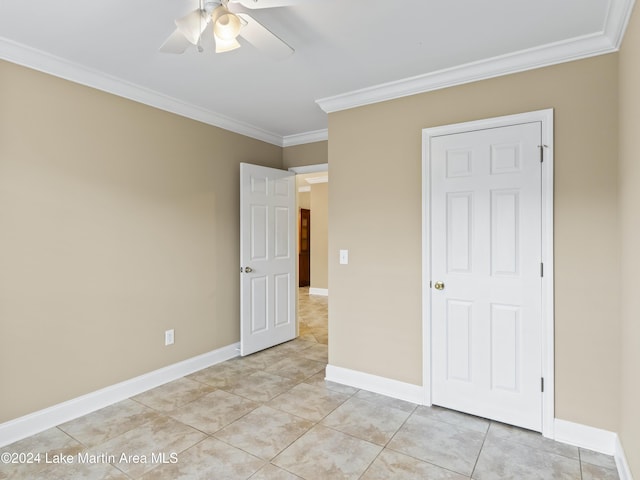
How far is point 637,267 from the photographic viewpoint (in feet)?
5.47

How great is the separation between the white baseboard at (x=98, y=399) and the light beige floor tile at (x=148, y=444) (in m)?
0.49

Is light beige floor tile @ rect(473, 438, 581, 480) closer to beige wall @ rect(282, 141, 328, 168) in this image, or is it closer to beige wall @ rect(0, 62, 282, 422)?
beige wall @ rect(0, 62, 282, 422)

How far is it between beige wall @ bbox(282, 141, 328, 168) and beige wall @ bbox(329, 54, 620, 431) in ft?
3.19

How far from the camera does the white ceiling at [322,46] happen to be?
191cm

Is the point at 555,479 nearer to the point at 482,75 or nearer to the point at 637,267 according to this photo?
the point at 637,267

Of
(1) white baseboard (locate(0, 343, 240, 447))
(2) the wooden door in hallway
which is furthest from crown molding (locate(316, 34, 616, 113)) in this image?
(2) the wooden door in hallway

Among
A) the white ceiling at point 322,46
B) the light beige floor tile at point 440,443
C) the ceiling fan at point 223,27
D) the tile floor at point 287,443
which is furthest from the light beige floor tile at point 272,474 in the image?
the white ceiling at point 322,46

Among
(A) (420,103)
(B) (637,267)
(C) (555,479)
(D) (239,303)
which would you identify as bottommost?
(C) (555,479)

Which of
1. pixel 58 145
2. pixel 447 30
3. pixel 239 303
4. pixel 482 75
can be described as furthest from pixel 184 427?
pixel 482 75

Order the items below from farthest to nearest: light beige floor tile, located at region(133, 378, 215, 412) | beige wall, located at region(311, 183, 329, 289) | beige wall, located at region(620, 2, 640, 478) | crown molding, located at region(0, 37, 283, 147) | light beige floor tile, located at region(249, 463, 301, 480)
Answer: beige wall, located at region(311, 183, 329, 289) < light beige floor tile, located at region(133, 378, 215, 412) < crown molding, located at region(0, 37, 283, 147) < light beige floor tile, located at region(249, 463, 301, 480) < beige wall, located at region(620, 2, 640, 478)

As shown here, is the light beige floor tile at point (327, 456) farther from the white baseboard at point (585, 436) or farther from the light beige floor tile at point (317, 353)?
the light beige floor tile at point (317, 353)

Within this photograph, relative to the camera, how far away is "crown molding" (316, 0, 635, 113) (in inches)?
78.4

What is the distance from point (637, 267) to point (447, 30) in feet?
5.11

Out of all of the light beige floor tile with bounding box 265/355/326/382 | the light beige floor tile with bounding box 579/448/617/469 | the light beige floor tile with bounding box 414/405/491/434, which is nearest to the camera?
the light beige floor tile with bounding box 579/448/617/469
